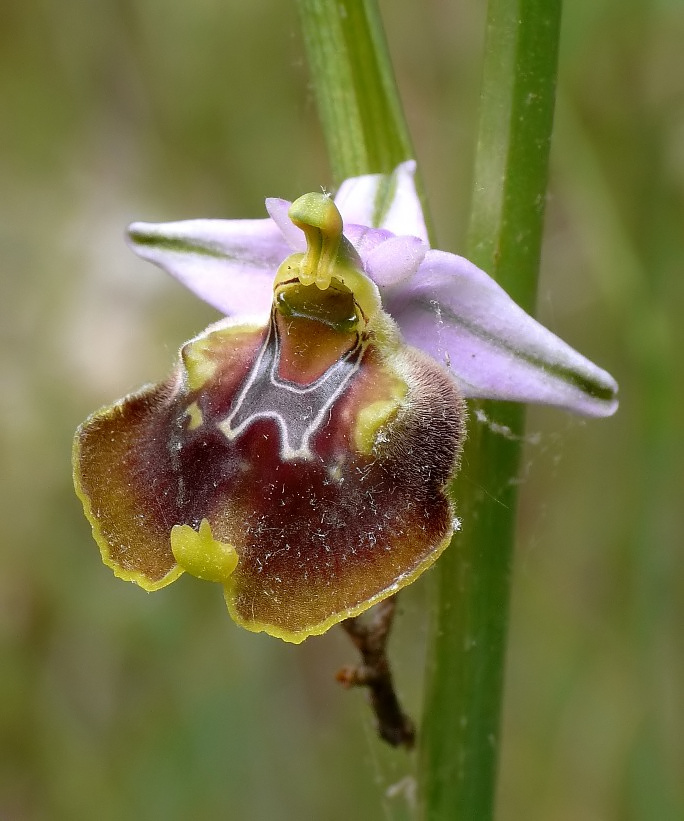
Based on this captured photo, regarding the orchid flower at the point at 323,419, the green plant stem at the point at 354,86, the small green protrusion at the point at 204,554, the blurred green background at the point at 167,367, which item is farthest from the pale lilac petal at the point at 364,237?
the blurred green background at the point at 167,367

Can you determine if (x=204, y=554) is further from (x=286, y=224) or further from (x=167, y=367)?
(x=167, y=367)

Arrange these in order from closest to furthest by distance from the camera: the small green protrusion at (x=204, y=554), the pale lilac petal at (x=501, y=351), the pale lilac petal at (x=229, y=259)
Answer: the small green protrusion at (x=204, y=554) → the pale lilac petal at (x=501, y=351) → the pale lilac petal at (x=229, y=259)

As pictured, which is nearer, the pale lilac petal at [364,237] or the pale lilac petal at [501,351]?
the pale lilac petal at [501,351]

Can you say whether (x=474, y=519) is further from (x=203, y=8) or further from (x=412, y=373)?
(x=203, y=8)

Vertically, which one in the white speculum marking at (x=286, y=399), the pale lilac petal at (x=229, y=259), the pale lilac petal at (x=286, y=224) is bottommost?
the white speculum marking at (x=286, y=399)

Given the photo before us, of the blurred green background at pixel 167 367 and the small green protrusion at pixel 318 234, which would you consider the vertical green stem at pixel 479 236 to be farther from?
the blurred green background at pixel 167 367

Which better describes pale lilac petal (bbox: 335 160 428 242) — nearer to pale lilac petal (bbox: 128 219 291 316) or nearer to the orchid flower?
the orchid flower

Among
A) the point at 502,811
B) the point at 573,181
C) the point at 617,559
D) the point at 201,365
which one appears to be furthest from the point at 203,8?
the point at 502,811
